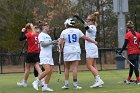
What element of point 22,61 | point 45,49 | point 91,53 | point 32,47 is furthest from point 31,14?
point 45,49

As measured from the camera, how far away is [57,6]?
4297cm

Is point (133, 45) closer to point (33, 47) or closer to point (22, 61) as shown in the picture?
point (33, 47)

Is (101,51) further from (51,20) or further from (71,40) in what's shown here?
(71,40)

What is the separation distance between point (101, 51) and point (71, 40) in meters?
16.4

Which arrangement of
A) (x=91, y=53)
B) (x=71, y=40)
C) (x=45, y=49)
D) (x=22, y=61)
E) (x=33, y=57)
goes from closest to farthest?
1. (x=71, y=40)
2. (x=45, y=49)
3. (x=91, y=53)
4. (x=33, y=57)
5. (x=22, y=61)

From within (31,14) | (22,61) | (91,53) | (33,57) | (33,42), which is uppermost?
(31,14)

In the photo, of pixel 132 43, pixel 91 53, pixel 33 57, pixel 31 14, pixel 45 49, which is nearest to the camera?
pixel 45 49

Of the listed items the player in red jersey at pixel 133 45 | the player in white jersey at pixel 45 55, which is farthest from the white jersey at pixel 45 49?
the player in red jersey at pixel 133 45

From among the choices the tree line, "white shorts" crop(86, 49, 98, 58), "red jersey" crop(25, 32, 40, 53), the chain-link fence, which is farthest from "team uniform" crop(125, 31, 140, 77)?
the tree line

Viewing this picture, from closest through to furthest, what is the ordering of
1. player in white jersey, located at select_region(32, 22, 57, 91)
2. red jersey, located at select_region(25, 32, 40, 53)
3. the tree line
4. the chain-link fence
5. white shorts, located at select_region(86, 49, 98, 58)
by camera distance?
player in white jersey, located at select_region(32, 22, 57, 91) → white shorts, located at select_region(86, 49, 98, 58) → red jersey, located at select_region(25, 32, 40, 53) → the chain-link fence → the tree line

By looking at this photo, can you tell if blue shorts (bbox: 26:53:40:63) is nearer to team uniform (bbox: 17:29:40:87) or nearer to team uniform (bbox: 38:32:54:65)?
team uniform (bbox: 17:29:40:87)

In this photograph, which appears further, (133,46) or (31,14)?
(31,14)

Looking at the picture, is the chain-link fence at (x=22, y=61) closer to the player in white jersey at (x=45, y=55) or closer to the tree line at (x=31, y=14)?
the tree line at (x=31, y=14)

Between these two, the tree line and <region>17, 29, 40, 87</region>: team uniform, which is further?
the tree line
